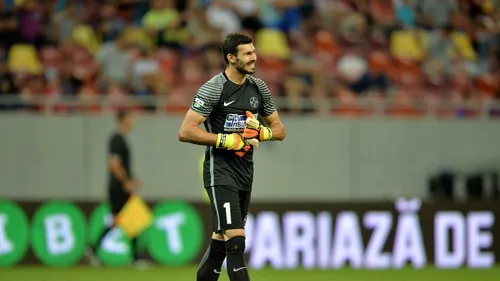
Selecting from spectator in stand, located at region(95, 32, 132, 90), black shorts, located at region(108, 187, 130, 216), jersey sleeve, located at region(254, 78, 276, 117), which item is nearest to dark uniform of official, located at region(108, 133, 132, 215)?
black shorts, located at region(108, 187, 130, 216)

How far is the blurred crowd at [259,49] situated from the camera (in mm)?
16984

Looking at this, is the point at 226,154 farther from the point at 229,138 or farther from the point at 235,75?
the point at 235,75

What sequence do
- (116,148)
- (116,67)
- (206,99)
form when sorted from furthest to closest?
(116,67) → (116,148) → (206,99)

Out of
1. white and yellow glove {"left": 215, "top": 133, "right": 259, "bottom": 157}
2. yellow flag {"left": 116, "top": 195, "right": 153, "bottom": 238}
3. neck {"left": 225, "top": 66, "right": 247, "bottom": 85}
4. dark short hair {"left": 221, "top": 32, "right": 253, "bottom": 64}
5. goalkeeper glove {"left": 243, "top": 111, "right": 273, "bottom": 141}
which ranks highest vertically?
dark short hair {"left": 221, "top": 32, "right": 253, "bottom": 64}

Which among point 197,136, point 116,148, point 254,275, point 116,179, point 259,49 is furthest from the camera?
point 259,49

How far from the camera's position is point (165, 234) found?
15.3m

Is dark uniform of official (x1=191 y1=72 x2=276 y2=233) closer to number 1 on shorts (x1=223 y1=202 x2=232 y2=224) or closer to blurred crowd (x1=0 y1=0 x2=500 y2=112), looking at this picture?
number 1 on shorts (x1=223 y1=202 x2=232 y2=224)

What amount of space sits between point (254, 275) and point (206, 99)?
5.69m

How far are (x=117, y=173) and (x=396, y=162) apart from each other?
17.8 feet

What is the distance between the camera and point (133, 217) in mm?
14742

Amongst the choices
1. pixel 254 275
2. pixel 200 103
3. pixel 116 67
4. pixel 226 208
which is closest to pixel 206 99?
pixel 200 103

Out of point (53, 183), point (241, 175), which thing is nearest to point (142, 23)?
point (53, 183)

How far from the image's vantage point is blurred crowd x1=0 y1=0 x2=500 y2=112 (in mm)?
16984

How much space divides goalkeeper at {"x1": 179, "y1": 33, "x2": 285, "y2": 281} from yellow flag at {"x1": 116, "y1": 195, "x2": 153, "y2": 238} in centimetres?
656
